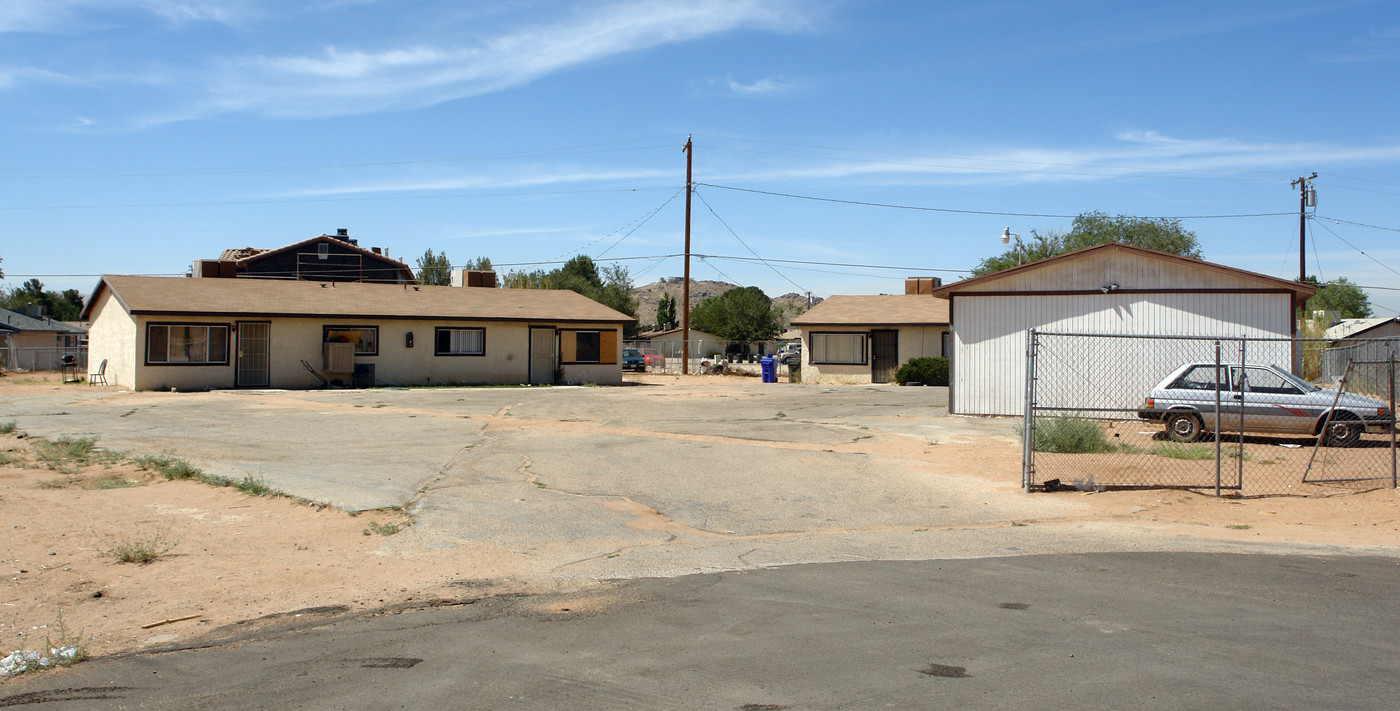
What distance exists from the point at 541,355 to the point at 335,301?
779cm

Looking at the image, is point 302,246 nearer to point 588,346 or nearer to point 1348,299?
point 588,346

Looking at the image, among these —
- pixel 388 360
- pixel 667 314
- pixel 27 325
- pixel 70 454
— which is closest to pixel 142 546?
pixel 70 454

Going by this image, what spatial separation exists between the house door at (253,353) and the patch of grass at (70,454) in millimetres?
17257

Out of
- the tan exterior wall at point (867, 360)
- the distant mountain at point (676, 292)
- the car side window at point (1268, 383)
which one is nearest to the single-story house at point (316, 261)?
the tan exterior wall at point (867, 360)

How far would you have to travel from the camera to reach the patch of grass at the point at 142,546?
779 centimetres

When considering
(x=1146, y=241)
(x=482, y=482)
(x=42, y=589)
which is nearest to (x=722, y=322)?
(x=1146, y=241)

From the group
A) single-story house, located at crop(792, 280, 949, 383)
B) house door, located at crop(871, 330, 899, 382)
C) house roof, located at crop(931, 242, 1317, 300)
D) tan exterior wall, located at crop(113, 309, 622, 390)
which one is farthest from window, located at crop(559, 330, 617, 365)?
house roof, located at crop(931, 242, 1317, 300)

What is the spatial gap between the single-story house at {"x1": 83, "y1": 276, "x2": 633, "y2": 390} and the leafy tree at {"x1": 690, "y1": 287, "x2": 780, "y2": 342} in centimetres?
4351

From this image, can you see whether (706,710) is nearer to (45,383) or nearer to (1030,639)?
(1030,639)

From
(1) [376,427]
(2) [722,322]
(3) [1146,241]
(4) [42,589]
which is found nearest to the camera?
(4) [42,589]

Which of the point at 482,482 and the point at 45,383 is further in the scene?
the point at 45,383

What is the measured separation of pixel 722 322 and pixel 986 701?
80.1 metres

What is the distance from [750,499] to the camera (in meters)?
11.5

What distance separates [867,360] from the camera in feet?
137
